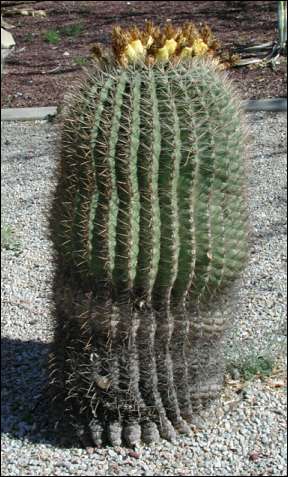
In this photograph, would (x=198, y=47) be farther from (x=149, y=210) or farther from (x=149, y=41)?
(x=149, y=210)

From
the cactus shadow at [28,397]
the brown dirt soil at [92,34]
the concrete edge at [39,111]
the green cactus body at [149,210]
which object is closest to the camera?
the green cactus body at [149,210]

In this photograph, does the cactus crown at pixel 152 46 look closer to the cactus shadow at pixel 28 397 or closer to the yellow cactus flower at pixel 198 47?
the yellow cactus flower at pixel 198 47

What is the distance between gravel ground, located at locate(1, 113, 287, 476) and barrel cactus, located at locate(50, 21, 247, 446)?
0.26 metres

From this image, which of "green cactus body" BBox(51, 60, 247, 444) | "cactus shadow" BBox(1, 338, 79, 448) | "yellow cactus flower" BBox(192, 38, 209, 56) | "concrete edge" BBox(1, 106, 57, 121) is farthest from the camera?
"concrete edge" BBox(1, 106, 57, 121)

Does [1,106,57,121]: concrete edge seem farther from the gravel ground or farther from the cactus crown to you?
the cactus crown

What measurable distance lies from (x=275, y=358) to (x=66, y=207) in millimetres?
1401

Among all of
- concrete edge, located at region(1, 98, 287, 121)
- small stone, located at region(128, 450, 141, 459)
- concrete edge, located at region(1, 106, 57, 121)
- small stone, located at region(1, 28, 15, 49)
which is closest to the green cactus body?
small stone, located at region(128, 450, 141, 459)

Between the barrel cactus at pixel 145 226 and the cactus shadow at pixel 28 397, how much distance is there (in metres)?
0.32

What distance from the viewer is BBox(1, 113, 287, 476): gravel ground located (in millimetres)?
2947

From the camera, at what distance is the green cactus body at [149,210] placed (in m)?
2.36

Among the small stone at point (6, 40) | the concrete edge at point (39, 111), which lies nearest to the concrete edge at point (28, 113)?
the concrete edge at point (39, 111)

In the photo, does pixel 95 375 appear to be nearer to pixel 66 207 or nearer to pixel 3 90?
pixel 66 207

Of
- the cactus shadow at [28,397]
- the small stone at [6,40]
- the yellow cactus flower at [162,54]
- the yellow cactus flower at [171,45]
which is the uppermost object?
the small stone at [6,40]

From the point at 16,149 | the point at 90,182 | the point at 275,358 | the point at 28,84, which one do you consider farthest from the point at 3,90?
the point at 90,182
